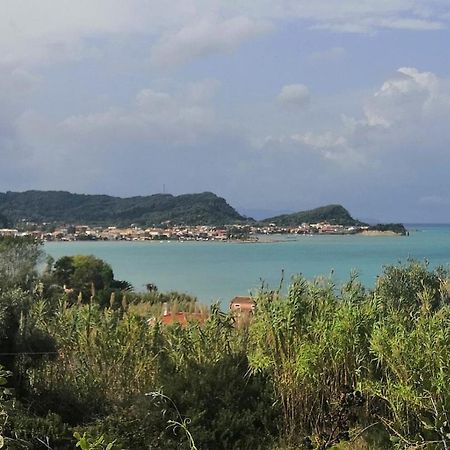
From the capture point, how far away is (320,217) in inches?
4722

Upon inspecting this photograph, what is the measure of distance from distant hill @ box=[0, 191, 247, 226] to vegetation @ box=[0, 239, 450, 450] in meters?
101

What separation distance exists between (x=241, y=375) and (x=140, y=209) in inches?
4346

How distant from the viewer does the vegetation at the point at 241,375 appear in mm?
4234

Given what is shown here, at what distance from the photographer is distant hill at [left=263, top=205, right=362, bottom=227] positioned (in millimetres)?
118062

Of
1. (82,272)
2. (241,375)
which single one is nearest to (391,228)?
(82,272)

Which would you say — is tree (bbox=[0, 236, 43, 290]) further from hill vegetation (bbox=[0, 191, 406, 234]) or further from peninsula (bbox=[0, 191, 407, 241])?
hill vegetation (bbox=[0, 191, 406, 234])

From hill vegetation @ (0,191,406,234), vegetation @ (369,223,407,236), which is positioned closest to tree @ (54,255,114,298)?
hill vegetation @ (0,191,406,234)

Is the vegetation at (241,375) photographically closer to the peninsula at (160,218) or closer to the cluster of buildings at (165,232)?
the cluster of buildings at (165,232)

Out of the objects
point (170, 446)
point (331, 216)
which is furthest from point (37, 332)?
point (331, 216)

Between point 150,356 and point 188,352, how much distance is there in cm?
37

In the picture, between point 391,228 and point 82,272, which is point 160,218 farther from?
point 82,272

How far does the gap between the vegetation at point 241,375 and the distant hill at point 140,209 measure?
100794 mm

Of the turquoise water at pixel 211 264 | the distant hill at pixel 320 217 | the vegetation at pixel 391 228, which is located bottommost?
the turquoise water at pixel 211 264

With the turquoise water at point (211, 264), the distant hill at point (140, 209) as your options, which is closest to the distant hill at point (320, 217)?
the distant hill at point (140, 209)
